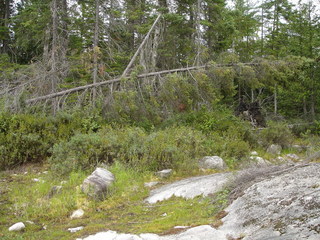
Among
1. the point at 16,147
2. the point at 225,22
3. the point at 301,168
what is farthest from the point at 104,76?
the point at 301,168

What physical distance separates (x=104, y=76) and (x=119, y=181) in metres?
8.04

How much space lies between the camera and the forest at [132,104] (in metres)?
7.64

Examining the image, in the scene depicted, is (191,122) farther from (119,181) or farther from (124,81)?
(119,181)

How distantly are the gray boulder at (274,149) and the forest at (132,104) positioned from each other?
8.3 inches

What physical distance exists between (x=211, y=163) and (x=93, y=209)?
4021mm

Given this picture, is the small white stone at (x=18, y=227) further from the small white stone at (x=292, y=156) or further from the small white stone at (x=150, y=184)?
the small white stone at (x=292, y=156)

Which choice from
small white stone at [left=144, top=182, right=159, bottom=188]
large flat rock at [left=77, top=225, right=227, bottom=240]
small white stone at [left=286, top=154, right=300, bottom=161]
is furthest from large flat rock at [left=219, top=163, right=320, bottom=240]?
small white stone at [left=286, top=154, right=300, bottom=161]

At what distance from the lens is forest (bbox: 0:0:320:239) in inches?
301

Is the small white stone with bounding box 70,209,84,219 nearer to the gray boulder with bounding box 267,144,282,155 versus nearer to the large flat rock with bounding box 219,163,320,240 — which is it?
Answer: the large flat rock with bounding box 219,163,320,240

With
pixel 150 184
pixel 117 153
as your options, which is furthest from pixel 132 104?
pixel 150 184

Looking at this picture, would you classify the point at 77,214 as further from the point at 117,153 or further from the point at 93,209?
the point at 117,153

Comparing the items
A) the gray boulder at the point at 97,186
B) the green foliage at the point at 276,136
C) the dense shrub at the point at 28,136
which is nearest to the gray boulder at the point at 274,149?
the green foliage at the point at 276,136

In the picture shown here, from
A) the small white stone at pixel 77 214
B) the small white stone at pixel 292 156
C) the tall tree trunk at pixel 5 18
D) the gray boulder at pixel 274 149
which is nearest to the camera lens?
the small white stone at pixel 77 214

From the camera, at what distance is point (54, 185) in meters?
6.75
